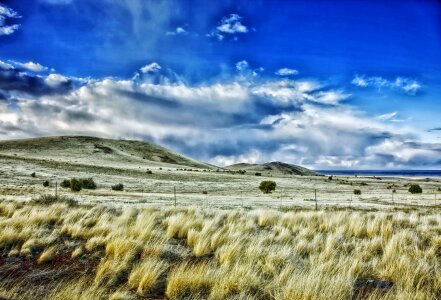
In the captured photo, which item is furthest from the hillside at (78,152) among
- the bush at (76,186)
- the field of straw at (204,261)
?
the field of straw at (204,261)

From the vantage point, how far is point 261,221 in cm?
1515

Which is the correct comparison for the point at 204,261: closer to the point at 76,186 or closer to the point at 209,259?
the point at 209,259

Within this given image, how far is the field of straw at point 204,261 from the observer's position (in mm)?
7191

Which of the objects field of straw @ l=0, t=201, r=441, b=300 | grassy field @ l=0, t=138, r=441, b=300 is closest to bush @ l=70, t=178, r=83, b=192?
grassy field @ l=0, t=138, r=441, b=300

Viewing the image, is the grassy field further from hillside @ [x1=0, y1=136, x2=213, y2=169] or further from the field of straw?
hillside @ [x1=0, y1=136, x2=213, y2=169]

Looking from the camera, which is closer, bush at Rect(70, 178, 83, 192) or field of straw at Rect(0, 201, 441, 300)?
field of straw at Rect(0, 201, 441, 300)

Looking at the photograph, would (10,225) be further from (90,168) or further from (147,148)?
(147,148)

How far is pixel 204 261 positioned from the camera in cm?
896

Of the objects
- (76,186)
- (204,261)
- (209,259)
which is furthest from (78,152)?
(204,261)

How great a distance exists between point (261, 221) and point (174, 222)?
367 centimetres

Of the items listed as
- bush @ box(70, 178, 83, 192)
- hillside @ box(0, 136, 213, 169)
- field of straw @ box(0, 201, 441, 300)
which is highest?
hillside @ box(0, 136, 213, 169)

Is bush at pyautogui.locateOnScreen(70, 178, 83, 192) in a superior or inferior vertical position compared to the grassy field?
superior

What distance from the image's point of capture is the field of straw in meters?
7.19

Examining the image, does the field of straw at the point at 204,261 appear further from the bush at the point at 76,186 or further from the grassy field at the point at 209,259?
the bush at the point at 76,186
